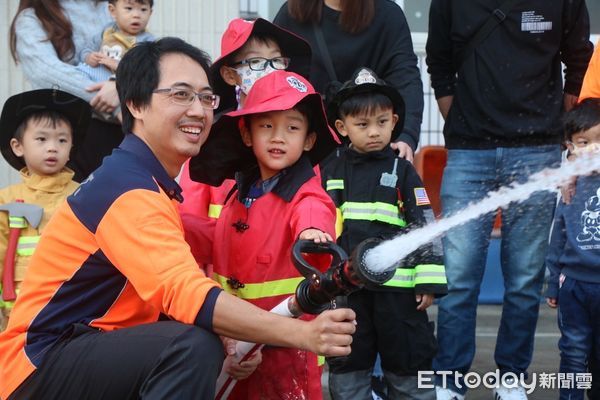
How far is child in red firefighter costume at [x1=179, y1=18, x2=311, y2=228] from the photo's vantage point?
421 centimetres

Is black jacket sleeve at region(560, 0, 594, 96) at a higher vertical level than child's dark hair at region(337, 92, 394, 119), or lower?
higher

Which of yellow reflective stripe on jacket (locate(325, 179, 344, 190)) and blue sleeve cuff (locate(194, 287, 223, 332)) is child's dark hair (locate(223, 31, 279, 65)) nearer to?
yellow reflective stripe on jacket (locate(325, 179, 344, 190))

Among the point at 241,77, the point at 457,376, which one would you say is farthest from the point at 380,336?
the point at 241,77

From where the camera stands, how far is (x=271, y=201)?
3.85 meters

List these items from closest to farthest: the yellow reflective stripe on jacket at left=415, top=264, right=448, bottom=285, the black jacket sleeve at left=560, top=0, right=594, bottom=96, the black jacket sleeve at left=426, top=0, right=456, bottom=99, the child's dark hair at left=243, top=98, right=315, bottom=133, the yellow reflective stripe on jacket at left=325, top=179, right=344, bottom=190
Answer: the child's dark hair at left=243, top=98, right=315, bottom=133, the yellow reflective stripe on jacket at left=415, top=264, right=448, bottom=285, the yellow reflective stripe on jacket at left=325, top=179, right=344, bottom=190, the black jacket sleeve at left=560, top=0, right=594, bottom=96, the black jacket sleeve at left=426, top=0, right=456, bottom=99

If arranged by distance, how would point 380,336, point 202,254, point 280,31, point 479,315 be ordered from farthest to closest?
point 479,315, point 380,336, point 280,31, point 202,254

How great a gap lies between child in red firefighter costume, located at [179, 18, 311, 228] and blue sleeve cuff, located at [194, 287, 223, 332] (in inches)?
43.5

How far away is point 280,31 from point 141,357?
174 centimetres

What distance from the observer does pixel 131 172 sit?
10.8 ft

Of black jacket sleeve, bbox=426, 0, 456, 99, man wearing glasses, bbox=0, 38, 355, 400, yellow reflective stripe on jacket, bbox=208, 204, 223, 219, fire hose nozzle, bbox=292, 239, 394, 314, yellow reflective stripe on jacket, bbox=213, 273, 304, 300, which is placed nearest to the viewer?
fire hose nozzle, bbox=292, 239, 394, 314

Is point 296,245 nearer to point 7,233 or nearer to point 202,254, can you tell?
point 202,254

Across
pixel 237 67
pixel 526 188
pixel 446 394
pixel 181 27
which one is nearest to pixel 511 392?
pixel 446 394

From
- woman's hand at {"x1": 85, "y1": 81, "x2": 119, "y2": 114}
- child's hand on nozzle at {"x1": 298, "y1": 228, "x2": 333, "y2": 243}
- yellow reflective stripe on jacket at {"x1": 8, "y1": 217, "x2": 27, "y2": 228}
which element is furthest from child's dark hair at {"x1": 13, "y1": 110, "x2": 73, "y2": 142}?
child's hand on nozzle at {"x1": 298, "y1": 228, "x2": 333, "y2": 243}

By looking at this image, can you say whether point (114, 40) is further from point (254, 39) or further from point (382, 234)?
point (382, 234)
